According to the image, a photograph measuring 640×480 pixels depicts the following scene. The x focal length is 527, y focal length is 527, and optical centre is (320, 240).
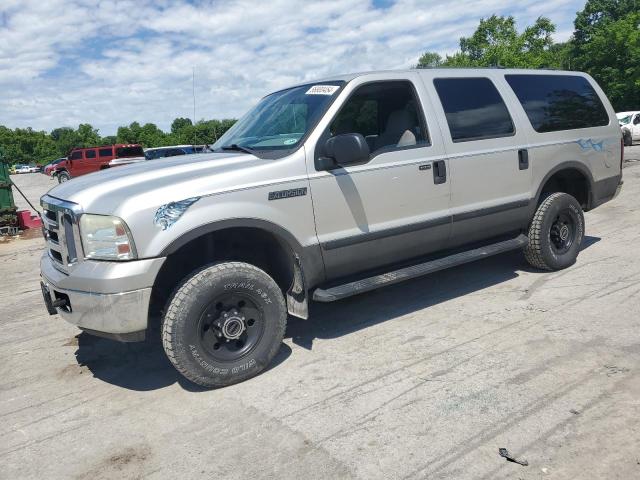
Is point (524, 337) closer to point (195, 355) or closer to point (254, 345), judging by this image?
point (254, 345)

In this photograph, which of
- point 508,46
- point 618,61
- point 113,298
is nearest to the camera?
point 113,298

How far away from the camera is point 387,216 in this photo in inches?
162

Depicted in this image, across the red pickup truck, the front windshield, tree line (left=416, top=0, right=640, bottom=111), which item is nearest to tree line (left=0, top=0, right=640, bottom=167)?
tree line (left=416, top=0, right=640, bottom=111)

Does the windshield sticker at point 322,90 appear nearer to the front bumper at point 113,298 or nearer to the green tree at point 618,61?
the front bumper at point 113,298

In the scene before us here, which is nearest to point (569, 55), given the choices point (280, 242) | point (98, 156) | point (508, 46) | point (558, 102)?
point (508, 46)

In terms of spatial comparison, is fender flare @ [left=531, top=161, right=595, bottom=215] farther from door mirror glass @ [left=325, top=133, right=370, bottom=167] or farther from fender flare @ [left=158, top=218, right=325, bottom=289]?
fender flare @ [left=158, top=218, right=325, bottom=289]

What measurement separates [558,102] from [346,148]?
298cm

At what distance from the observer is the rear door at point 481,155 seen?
451 cm

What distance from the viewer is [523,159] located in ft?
16.4

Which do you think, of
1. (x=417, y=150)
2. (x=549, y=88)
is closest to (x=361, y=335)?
(x=417, y=150)

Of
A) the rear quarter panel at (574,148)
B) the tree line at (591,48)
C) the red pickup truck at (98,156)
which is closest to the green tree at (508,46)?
the tree line at (591,48)

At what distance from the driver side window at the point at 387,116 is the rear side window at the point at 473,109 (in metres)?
0.29

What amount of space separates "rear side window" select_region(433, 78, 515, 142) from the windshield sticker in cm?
100

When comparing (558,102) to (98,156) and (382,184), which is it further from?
(98,156)
